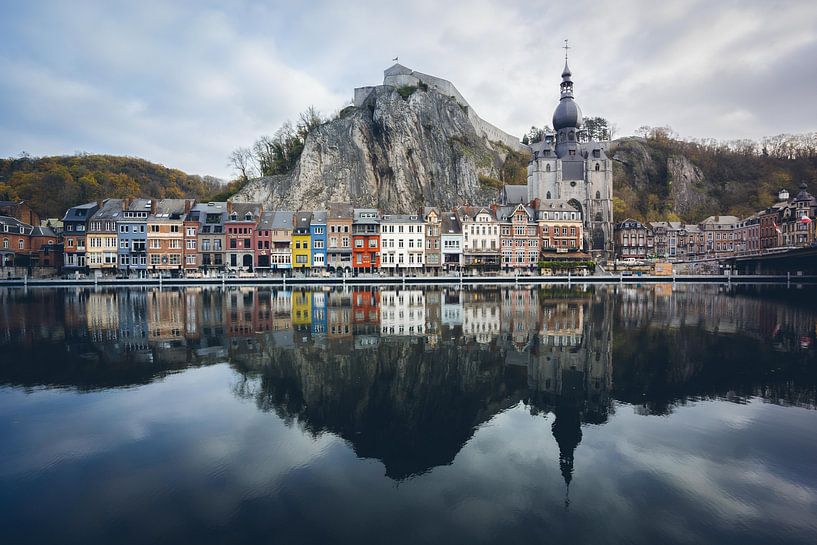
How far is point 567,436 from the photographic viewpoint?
10117 mm

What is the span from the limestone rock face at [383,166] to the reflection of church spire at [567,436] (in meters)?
63.8

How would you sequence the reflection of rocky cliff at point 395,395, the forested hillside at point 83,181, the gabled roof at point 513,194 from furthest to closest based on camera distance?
the gabled roof at point 513,194
the forested hillside at point 83,181
the reflection of rocky cliff at point 395,395

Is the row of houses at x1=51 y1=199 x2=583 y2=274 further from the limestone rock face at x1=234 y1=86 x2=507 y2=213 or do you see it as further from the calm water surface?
the calm water surface

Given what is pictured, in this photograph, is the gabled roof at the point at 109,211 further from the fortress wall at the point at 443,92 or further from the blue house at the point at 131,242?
the fortress wall at the point at 443,92

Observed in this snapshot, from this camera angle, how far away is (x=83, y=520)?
22.4 feet

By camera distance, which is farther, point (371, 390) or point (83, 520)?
point (371, 390)

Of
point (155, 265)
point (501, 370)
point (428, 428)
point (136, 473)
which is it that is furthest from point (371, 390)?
point (155, 265)

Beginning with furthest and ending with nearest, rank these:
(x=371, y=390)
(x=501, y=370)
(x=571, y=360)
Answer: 1. (x=571, y=360)
2. (x=501, y=370)
3. (x=371, y=390)

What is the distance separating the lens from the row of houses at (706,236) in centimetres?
7088

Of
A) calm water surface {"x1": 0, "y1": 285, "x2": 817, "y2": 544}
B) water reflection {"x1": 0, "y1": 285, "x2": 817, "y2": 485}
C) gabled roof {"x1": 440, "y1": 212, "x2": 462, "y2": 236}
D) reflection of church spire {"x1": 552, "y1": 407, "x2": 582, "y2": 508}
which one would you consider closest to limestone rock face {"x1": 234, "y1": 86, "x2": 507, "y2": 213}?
gabled roof {"x1": 440, "y1": 212, "x2": 462, "y2": 236}

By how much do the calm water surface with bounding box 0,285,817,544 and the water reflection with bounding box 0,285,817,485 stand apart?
0.11m

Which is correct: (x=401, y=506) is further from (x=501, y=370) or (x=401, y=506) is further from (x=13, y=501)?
(x=501, y=370)

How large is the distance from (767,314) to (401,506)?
30.5 meters

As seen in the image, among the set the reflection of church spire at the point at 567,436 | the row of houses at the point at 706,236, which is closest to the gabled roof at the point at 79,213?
the reflection of church spire at the point at 567,436
